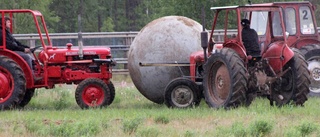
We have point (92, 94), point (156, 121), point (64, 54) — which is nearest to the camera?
point (156, 121)

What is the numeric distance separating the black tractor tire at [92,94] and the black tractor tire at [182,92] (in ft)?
4.32

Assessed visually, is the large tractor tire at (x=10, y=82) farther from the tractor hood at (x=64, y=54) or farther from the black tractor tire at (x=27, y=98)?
the black tractor tire at (x=27, y=98)

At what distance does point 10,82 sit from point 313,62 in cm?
753

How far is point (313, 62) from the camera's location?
20969mm

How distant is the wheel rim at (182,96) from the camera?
1783cm

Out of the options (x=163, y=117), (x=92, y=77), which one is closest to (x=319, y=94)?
(x=92, y=77)

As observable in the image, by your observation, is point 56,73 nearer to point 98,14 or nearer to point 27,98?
point 27,98

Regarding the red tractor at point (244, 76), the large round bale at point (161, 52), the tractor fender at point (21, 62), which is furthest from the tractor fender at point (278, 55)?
the tractor fender at point (21, 62)

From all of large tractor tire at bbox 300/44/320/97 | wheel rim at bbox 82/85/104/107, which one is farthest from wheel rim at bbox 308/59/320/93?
wheel rim at bbox 82/85/104/107

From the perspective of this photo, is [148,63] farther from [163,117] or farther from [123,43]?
[123,43]

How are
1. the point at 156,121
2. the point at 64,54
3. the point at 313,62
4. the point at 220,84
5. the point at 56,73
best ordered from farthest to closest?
the point at 313,62
the point at 64,54
the point at 56,73
the point at 220,84
the point at 156,121

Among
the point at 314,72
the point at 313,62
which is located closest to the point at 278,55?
the point at 313,62

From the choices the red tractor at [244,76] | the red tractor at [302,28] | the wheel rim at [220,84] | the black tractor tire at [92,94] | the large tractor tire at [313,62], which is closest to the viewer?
the red tractor at [244,76]

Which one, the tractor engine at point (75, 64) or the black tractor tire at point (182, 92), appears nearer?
the black tractor tire at point (182, 92)
